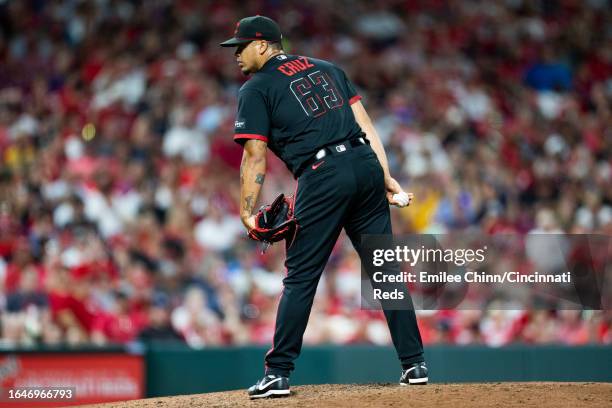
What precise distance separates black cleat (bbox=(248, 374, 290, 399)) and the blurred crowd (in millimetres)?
3538

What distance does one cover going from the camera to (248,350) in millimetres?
8289

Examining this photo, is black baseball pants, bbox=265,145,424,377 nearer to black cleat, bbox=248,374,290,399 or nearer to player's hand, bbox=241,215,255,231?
black cleat, bbox=248,374,290,399

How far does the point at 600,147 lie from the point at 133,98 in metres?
5.48

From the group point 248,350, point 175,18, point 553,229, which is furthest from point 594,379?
point 175,18

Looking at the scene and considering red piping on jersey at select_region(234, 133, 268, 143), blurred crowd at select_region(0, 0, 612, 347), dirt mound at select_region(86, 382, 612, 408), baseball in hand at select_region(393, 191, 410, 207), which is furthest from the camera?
blurred crowd at select_region(0, 0, 612, 347)

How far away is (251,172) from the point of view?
4.90m

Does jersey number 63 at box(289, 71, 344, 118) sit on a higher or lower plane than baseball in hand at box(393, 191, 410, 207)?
higher

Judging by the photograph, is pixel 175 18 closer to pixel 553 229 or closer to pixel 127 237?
pixel 127 237

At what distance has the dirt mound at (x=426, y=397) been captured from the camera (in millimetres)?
4641

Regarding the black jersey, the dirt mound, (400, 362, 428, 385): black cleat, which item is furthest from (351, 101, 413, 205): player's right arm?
the dirt mound

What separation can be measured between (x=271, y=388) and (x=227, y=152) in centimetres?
659

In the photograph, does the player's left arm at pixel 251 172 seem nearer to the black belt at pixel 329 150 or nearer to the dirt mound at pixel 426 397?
the black belt at pixel 329 150

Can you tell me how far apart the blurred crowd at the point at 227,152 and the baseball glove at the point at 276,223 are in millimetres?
3521

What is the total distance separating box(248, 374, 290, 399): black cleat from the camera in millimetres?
A: 4922
